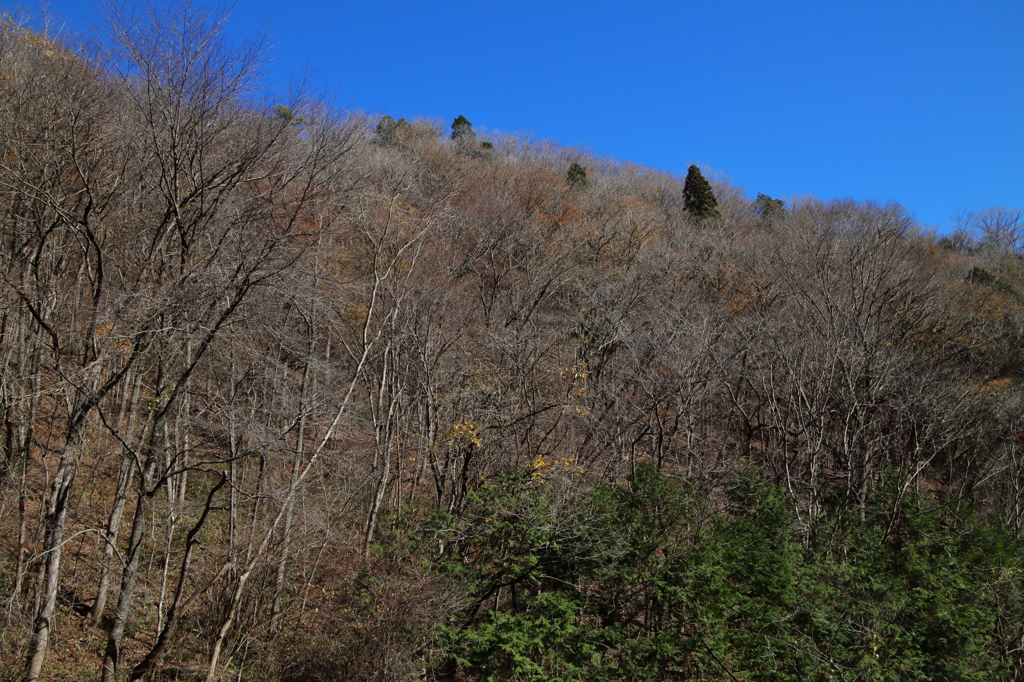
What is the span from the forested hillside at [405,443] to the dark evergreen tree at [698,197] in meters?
13.0

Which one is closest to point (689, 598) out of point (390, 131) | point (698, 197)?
point (698, 197)

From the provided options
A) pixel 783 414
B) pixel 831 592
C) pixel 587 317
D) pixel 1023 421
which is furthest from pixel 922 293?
pixel 831 592

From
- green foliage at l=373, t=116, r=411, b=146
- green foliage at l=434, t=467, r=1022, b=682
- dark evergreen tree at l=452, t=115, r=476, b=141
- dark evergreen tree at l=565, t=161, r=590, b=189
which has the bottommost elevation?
green foliage at l=434, t=467, r=1022, b=682

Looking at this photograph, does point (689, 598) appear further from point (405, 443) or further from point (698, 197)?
point (698, 197)

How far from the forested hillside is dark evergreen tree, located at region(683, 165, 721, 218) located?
13.0 metres

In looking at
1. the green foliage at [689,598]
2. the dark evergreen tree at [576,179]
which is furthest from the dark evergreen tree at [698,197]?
the green foliage at [689,598]

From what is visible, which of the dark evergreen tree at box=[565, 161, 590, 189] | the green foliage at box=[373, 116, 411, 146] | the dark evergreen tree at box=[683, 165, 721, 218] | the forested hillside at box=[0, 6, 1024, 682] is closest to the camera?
the forested hillside at box=[0, 6, 1024, 682]

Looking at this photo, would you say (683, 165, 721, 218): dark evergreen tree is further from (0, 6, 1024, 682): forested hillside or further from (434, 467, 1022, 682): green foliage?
(434, 467, 1022, 682): green foliage

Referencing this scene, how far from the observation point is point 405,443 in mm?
16094

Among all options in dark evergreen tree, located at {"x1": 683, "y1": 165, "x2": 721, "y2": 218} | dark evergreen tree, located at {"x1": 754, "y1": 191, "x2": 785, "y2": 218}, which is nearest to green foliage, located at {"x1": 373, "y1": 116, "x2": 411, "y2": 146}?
dark evergreen tree, located at {"x1": 683, "y1": 165, "x2": 721, "y2": 218}

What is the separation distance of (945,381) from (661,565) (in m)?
11.3

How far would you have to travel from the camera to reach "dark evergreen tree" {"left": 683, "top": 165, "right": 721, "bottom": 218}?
31427 mm

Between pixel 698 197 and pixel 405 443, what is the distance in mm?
22795

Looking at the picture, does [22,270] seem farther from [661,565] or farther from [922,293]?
[922,293]
